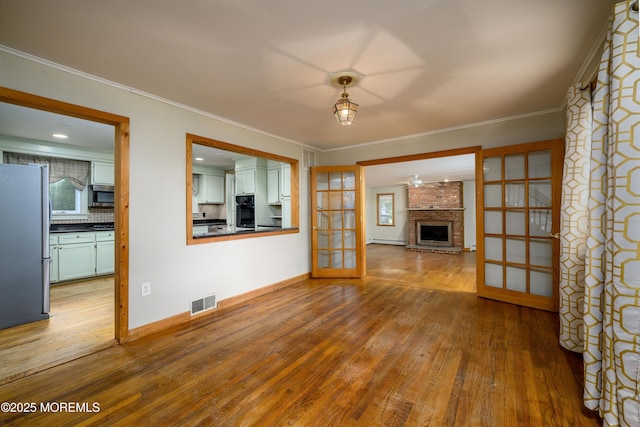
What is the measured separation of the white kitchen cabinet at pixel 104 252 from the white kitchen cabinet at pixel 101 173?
43.4 inches

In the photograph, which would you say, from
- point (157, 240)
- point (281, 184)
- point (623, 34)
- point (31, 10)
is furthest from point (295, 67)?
point (281, 184)

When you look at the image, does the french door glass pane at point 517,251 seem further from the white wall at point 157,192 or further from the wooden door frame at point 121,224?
the wooden door frame at point 121,224

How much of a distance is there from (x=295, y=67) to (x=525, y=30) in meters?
1.64

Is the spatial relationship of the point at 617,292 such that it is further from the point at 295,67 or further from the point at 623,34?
the point at 295,67

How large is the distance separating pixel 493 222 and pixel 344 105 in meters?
2.79

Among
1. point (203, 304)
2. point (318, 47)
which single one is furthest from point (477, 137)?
point (203, 304)

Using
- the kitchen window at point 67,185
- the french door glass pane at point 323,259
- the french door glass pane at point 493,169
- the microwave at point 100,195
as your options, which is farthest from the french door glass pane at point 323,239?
the kitchen window at point 67,185

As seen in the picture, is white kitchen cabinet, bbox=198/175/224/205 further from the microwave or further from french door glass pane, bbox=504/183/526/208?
french door glass pane, bbox=504/183/526/208

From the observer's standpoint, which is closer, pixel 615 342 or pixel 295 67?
pixel 615 342

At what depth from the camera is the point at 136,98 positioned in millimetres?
2543

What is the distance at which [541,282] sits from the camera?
316 centimetres

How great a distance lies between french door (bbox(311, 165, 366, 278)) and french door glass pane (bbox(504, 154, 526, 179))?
2.12m

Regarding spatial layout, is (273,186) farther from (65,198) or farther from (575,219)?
(575,219)

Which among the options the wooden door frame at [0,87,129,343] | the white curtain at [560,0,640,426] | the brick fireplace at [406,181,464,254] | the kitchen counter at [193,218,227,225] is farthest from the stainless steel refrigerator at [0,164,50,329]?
the brick fireplace at [406,181,464,254]
